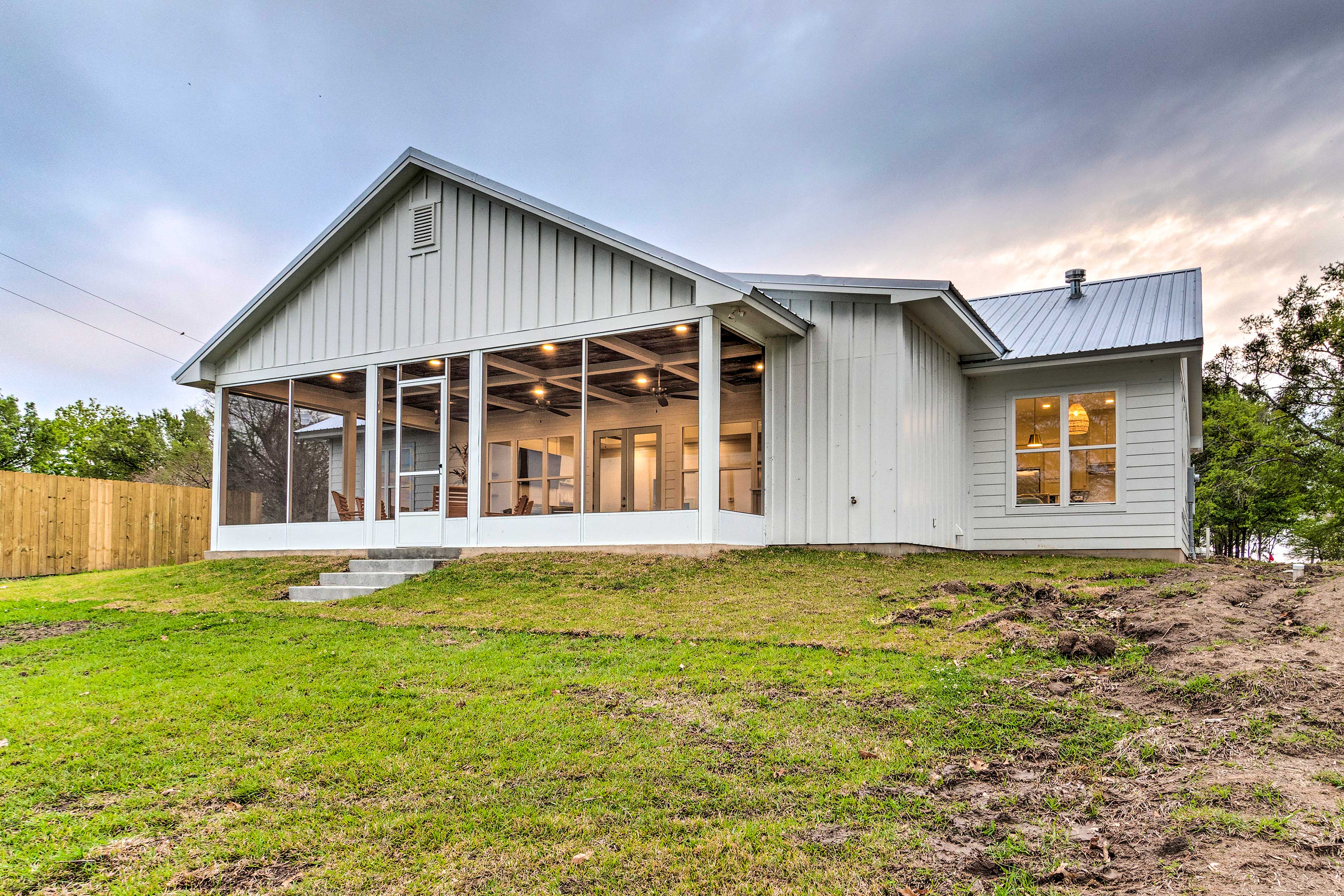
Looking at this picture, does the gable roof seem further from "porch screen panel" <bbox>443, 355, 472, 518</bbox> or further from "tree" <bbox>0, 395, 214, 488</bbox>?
"tree" <bbox>0, 395, 214, 488</bbox>

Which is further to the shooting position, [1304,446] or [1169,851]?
[1304,446]

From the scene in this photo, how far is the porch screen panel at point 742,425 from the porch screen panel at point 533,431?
222 cm

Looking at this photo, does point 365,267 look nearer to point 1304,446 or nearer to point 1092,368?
point 1092,368

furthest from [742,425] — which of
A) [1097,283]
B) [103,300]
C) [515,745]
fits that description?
[103,300]

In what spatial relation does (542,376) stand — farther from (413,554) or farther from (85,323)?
(85,323)

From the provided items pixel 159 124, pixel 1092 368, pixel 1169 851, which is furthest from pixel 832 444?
pixel 159 124

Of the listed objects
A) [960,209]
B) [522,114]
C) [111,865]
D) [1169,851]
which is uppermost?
[522,114]

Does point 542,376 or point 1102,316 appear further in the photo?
point 1102,316

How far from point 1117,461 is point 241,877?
39.8 ft

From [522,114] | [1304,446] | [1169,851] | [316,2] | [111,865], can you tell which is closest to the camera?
[1169,851]

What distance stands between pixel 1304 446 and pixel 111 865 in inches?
1111

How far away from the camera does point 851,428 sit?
10875mm

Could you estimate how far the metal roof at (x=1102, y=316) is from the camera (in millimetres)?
12070

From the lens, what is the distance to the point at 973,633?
5.91 meters
